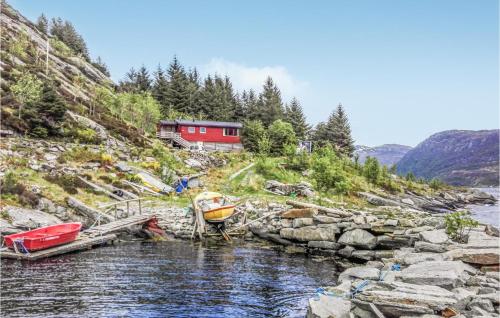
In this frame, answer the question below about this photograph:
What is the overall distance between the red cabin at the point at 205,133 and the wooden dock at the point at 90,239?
40825mm

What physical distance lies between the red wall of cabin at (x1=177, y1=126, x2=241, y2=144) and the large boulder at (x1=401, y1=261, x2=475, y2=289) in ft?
207

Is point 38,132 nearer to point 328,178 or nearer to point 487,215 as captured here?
point 328,178

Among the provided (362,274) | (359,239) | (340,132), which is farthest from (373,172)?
(362,274)

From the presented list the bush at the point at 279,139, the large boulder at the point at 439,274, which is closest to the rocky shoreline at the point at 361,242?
the large boulder at the point at 439,274

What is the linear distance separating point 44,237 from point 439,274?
21.7 metres

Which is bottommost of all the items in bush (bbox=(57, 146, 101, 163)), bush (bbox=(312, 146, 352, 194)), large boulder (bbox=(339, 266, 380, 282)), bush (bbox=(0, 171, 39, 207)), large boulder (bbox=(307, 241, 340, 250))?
large boulder (bbox=(307, 241, 340, 250))

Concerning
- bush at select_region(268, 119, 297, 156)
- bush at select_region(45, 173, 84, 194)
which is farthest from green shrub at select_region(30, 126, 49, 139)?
bush at select_region(268, 119, 297, 156)

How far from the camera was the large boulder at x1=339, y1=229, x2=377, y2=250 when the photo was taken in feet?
84.5

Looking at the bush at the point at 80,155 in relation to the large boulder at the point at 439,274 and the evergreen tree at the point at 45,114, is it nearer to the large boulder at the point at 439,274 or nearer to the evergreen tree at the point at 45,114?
the evergreen tree at the point at 45,114

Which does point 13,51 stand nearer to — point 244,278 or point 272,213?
point 272,213

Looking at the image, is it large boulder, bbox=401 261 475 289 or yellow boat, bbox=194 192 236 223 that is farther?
yellow boat, bbox=194 192 236 223

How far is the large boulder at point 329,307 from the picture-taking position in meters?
11.8

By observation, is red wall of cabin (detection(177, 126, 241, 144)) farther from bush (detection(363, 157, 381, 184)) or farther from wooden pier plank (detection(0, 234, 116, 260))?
wooden pier plank (detection(0, 234, 116, 260))

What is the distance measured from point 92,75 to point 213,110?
33.4 metres
